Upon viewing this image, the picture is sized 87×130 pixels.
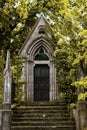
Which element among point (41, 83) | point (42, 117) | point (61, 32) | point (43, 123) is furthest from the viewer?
point (41, 83)

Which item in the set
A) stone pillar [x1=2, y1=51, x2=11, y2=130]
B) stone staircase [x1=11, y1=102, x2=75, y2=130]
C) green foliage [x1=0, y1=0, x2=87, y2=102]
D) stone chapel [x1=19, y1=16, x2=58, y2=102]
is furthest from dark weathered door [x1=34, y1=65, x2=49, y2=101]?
stone pillar [x1=2, y1=51, x2=11, y2=130]

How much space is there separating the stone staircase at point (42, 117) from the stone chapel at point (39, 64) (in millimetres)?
1798

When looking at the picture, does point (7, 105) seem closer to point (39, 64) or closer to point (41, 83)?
point (41, 83)

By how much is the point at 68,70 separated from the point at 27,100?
3.18 meters

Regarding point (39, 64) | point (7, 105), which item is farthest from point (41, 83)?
point (7, 105)

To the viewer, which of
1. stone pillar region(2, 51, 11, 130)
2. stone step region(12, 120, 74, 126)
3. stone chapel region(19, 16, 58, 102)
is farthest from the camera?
stone chapel region(19, 16, 58, 102)

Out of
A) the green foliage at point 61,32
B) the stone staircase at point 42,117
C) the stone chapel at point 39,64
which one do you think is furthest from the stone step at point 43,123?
the stone chapel at point 39,64

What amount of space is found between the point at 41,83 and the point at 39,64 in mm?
1231

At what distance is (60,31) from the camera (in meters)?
18.2

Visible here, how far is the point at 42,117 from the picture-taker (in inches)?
694

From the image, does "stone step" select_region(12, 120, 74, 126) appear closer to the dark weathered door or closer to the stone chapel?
the stone chapel

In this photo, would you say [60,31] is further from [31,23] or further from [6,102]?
[31,23]

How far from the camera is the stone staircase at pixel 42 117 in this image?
16.4 m

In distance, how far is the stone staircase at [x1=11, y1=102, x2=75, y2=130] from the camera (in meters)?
16.4
